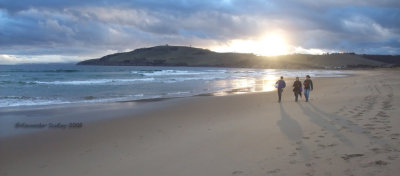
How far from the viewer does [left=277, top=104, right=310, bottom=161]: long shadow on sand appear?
564cm

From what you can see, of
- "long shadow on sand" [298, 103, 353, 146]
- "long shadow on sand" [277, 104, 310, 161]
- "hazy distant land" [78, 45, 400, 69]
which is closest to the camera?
"long shadow on sand" [277, 104, 310, 161]

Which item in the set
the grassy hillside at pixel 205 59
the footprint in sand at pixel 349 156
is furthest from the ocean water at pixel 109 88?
the grassy hillside at pixel 205 59

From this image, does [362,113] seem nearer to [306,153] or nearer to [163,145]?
[306,153]

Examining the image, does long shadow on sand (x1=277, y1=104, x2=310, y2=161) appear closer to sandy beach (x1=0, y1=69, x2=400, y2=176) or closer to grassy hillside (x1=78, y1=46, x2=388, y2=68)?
sandy beach (x1=0, y1=69, x2=400, y2=176)

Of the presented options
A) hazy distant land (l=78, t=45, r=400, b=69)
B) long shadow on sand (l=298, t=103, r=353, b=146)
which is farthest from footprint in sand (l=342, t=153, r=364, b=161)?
hazy distant land (l=78, t=45, r=400, b=69)

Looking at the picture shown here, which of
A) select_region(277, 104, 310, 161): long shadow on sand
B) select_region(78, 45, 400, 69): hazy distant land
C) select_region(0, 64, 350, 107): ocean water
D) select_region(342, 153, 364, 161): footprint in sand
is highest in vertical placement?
select_region(78, 45, 400, 69): hazy distant land

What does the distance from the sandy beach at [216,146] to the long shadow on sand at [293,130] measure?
0.06 feet

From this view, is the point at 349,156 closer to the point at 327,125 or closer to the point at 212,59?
the point at 327,125

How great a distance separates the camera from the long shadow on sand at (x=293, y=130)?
Answer: 5637 millimetres

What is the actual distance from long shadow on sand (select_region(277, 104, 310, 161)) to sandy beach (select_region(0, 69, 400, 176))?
18 mm

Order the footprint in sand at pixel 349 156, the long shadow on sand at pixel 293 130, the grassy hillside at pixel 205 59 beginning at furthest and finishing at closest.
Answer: the grassy hillside at pixel 205 59, the long shadow on sand at pixel 293 130, the footprint in sand at pixel 349 156

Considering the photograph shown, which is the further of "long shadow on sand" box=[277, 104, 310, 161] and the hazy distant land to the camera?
the hazy distant land

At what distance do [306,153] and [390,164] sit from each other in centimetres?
135

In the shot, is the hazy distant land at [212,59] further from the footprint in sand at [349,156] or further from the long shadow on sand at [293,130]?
the footprint in sand at [349,156]
